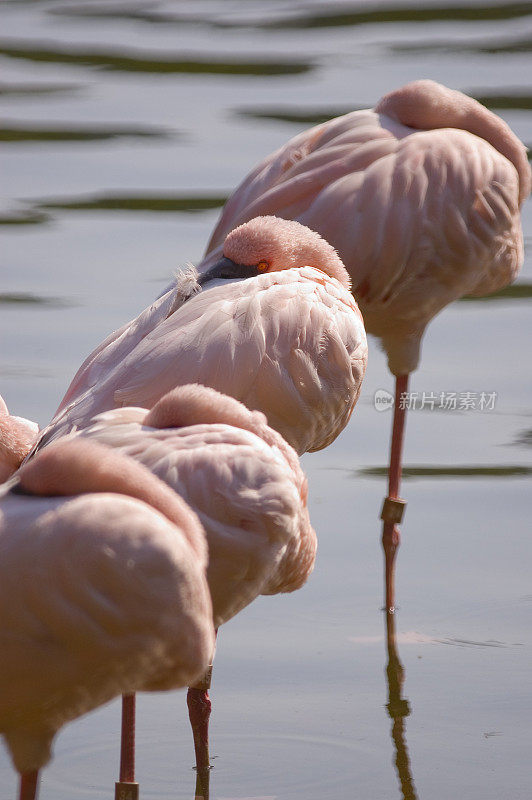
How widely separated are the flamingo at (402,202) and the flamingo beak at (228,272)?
0.39 m

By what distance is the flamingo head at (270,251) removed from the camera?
150 inches

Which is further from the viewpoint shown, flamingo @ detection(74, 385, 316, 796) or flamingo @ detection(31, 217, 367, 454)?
flamingo @ detection(31, 217, 367, 454)

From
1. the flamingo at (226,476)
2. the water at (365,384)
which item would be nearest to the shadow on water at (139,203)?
the water at (365,384)

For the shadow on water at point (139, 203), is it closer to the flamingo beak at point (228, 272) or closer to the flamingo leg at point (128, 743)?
the flamingo beak at point (228, 272)

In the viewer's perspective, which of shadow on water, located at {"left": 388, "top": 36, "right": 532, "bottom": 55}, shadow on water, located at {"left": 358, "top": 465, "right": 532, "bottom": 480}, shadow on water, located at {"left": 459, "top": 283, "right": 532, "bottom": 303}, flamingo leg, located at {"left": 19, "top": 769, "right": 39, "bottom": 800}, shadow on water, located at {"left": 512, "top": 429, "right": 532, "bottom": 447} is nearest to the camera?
flamingo leg, located at {"left": 19, "top": 769, "right": 39, "bottom": 800}

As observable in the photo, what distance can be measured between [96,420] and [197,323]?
53 cm

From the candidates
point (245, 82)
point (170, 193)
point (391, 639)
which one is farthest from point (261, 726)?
point (245, 82)

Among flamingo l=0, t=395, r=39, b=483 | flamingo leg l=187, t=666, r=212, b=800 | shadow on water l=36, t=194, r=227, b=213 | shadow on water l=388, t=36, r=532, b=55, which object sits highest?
flamingo l=0, t=395, r=39, b=483

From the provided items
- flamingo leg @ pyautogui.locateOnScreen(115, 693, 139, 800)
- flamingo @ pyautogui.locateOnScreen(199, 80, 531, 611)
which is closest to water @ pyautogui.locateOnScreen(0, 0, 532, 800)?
flamingo leg @ pyautogui.locateOnScreen(115, 693, 139, 800)

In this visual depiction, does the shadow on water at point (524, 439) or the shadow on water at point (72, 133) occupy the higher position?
the shadow on water at point (524, 439)

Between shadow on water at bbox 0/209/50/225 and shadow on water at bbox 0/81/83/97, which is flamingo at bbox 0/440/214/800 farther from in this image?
shadow on water at bbox 0/81/83/97

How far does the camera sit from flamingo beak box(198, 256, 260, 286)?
3.84 metres

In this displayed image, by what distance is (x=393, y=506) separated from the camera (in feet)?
15.3

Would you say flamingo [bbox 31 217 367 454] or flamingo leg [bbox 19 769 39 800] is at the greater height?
flamingo [bbox 31 217 367 454]
